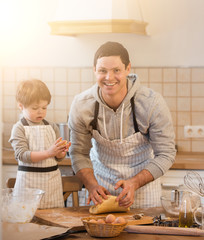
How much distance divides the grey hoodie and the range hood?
63cm

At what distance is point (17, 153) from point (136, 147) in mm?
417

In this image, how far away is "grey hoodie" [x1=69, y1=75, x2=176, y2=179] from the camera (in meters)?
1.60

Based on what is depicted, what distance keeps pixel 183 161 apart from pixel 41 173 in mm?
827

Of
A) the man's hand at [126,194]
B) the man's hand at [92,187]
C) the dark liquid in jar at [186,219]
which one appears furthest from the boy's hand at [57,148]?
the dark liquid in jar at [186,219]

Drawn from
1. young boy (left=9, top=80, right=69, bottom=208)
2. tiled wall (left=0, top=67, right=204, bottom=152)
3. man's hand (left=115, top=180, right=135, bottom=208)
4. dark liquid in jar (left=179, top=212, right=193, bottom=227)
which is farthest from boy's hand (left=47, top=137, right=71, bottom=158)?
tiled wall (left=0, top=67, right=204, bottom=152)

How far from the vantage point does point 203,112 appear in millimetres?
2521

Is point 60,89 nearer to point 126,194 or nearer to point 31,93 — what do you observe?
point 31,93

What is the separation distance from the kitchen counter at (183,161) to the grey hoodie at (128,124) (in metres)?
0.57

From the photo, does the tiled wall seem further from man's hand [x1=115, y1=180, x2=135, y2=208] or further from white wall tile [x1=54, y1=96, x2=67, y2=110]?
man's hand [x1=115, y1=180, x2=135, y2=208]

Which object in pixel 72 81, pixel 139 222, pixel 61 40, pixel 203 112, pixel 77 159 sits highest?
pixel 61 40

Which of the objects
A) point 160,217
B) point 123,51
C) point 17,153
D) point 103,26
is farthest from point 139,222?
point 103,26

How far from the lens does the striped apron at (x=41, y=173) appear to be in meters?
1.61

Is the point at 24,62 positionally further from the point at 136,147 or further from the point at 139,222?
the point at 139,222

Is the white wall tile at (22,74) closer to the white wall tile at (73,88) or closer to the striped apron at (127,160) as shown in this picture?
the white wall tile at (73,88)
